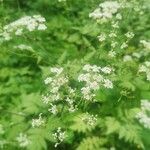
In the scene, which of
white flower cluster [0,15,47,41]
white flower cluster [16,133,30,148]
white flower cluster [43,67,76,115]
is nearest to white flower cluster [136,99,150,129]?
white flower cluster [43,67,76,115]

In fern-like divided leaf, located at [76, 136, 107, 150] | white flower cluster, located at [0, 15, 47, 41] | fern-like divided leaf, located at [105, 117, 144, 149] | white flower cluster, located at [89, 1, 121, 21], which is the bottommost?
fern-like divided leaf, located at [76, 136, 107, 150]

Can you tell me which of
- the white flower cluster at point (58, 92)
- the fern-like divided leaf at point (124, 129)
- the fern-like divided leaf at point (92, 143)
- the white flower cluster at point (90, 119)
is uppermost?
the white flower cluster at point (58, 92)

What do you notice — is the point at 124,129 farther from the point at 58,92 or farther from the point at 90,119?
the point at 58,92

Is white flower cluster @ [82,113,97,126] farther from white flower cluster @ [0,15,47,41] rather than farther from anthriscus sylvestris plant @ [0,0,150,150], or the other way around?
white flower cluster @ [0,15,47,41]

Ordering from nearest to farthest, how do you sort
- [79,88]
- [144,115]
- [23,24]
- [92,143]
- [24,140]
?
[24,140], [144,115], [92,143], [79,88], [23,24]

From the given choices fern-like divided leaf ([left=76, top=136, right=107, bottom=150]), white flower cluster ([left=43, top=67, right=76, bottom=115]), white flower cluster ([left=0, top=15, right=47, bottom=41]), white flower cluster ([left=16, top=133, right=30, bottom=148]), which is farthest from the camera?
white flower cluster ([left=0, top=15, right=47, bottom=41])

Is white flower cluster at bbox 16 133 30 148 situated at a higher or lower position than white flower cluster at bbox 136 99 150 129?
lower

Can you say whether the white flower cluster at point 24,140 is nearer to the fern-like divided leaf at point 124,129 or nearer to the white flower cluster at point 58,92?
the white flower cluster at point 58,92

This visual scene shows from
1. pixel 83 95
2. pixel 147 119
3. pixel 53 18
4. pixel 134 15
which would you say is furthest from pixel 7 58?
pixel 147 119

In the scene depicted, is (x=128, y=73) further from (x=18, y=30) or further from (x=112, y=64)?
(x=18, y=30)

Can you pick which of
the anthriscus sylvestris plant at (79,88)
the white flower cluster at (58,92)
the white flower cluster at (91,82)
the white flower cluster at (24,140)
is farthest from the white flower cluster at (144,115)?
the white flower cluster at (24,140)

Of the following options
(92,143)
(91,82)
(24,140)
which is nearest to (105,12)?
(91,82)
